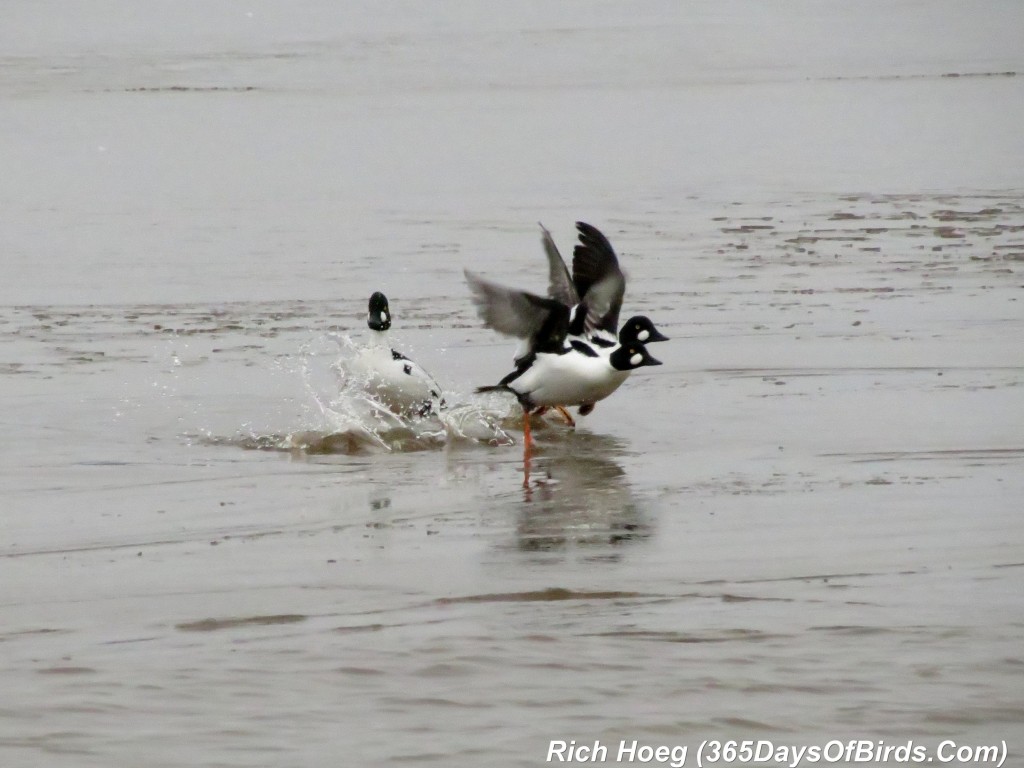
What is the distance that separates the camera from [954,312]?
12836 mm

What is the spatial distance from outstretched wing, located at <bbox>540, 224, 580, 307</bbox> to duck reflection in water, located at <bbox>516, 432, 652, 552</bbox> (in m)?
1.15

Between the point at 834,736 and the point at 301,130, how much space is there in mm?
23356

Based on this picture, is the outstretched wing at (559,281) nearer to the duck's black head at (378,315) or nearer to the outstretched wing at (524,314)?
the outstretched wing at (524,314)

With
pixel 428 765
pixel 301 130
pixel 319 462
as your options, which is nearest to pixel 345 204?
pixel 301 130

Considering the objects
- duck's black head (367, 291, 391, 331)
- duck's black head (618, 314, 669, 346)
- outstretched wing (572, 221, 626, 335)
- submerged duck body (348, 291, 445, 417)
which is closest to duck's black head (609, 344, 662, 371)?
duck's black head (618, 314, 669, 346)

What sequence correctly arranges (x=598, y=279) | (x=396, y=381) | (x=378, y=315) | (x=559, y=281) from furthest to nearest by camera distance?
(x=559, y=281)
(x=598, y=279)
(x=378, y=315)
(x=396, y=381)

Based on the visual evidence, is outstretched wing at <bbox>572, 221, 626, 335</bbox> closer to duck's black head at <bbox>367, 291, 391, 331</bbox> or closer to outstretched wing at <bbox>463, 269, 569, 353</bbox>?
outstretched wing at <bbox>463, 269, 569, 353</bbox>

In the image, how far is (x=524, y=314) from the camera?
10.0m

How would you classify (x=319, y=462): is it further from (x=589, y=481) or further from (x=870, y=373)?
(x=870, y=373)

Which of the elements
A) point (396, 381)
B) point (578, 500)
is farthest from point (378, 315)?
point (578, 500)

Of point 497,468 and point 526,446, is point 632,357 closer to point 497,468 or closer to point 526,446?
point 526,446

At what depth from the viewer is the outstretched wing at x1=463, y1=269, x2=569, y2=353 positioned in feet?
32.4

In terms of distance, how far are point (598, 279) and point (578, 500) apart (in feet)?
9.22

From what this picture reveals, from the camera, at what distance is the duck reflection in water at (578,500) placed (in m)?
7.30
